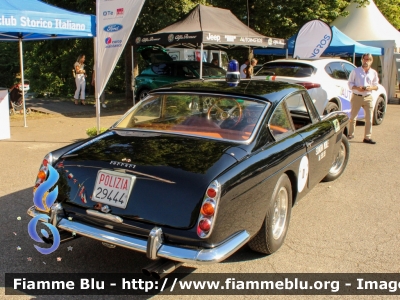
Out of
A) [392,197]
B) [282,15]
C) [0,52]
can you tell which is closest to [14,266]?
[392,197]

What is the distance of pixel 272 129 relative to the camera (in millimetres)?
4180

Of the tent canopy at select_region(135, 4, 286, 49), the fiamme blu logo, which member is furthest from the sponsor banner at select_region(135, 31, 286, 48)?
the fiamme blu logo

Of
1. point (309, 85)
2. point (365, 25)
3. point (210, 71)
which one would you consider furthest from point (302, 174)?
point (365, 25)

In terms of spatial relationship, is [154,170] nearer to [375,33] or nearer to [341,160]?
[341,160]

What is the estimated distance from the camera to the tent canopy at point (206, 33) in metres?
11.7

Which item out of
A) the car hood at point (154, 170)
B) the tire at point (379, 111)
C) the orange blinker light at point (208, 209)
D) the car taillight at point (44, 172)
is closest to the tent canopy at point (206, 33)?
the tire at point (379, 111)

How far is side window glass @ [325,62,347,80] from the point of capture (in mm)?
10013

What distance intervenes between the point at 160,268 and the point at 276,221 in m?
1.45

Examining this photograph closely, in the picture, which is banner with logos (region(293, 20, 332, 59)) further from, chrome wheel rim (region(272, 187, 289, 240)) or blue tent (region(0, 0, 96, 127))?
chrome wheel rim (region(272, 187, 289, 240))

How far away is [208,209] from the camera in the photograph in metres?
3.07

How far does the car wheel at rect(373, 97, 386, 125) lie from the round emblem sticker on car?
778cm

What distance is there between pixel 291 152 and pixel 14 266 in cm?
268

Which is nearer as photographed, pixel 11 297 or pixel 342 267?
pixel 11 297

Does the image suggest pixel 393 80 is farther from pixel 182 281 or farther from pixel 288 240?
pixel 182 281
